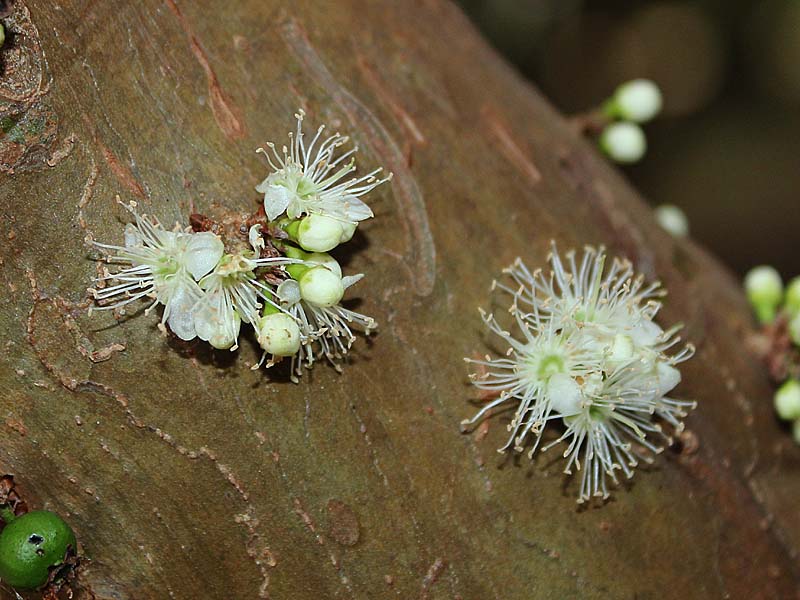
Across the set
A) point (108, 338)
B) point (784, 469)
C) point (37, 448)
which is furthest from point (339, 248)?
point (784, 469)

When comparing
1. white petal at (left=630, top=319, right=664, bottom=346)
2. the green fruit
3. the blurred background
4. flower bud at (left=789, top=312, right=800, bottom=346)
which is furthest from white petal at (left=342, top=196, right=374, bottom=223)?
the blurred background

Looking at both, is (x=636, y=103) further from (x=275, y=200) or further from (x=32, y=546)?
(x=32, y=546)

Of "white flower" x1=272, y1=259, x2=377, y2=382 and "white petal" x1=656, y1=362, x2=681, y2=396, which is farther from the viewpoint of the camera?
"white petal" x1=656, y1=362, x2=681, y2=396

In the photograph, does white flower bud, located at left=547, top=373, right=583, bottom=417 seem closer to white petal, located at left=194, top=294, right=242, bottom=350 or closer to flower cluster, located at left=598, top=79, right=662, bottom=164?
white petal, located at left=194, top=294, right=242, bottom=350

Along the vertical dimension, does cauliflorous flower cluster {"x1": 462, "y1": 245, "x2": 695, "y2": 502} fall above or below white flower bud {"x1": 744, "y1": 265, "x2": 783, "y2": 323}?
above

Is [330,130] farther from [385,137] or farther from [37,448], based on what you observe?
[37,448]
